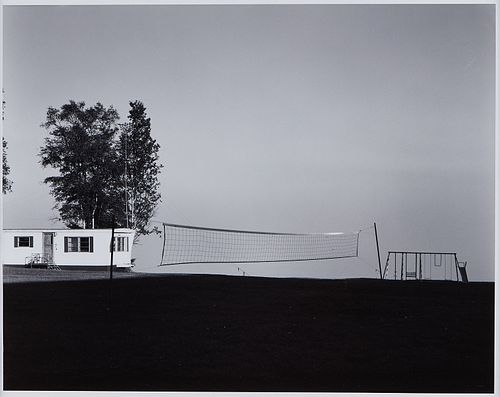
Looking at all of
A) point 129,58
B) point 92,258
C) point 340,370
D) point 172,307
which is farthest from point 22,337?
point 92,258

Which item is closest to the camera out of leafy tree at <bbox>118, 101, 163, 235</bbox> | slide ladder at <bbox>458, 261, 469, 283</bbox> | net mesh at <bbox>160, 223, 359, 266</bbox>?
slide ladder at <bbox>458, 261, 469, 283</bbox>

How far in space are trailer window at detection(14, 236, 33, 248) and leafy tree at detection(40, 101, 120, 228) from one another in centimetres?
90

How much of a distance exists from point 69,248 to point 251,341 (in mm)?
8521

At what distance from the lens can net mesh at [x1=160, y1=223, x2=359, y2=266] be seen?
30.6ft

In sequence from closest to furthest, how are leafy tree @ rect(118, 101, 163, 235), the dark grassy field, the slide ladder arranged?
the dark grassy field
the slide ladder
leafy tree @ rect(118, 101, 163, 235)

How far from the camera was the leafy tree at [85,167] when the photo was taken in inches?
533

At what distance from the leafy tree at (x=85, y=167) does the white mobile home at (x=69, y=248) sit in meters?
0.66

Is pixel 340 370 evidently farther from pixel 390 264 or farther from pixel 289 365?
pixel 390 264

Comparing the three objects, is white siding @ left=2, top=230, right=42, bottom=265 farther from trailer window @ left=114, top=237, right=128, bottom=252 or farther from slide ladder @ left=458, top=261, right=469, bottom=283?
slide ladder @ left=458, top=261, right=469, bottom=283

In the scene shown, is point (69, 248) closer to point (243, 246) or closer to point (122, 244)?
point (122, 244)

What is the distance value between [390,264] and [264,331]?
3.80 meters

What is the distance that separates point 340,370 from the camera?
216 inches

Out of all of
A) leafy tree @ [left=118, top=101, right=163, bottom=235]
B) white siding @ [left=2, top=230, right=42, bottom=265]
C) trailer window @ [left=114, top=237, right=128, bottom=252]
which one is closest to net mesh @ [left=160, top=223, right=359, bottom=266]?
leafy tree @ [left=118, top=101, right=163, bottom=235]

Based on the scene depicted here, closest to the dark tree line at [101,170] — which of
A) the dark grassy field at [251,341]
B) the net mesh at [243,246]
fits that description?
the net mesh at [243,246]
